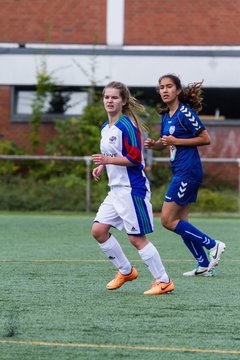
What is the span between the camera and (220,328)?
6434mm

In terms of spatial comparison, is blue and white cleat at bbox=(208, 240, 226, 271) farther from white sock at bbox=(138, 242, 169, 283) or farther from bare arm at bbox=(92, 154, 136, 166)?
bare arm at bbox=(92, 154, 136, 166)

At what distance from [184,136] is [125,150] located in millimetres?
1497

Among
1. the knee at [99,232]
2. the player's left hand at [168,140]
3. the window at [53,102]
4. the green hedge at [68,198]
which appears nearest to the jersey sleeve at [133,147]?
the knee at [99,232]

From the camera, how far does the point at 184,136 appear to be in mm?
9406

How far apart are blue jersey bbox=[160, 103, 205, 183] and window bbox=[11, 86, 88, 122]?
1595 centimetres

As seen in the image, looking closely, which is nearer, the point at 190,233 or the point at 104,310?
the point at 104,310

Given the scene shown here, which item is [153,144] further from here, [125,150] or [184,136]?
[125,150]

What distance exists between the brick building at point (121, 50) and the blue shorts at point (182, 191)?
15341 millimetres

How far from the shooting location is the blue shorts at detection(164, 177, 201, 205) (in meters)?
9.44

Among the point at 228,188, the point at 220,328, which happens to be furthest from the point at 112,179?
the point at 228,188

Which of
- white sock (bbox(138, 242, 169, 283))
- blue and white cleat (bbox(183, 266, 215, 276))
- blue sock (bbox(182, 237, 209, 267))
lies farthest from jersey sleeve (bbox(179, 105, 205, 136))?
white sock (bbox(138, 242, 169, 283))

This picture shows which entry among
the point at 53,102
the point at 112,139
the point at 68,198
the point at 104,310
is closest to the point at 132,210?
the point at 112,139

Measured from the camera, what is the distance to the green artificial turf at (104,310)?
18.8 ft

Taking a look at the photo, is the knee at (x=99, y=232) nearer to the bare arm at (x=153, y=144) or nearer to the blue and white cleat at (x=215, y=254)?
the bare arm at (x=153, y=144)
